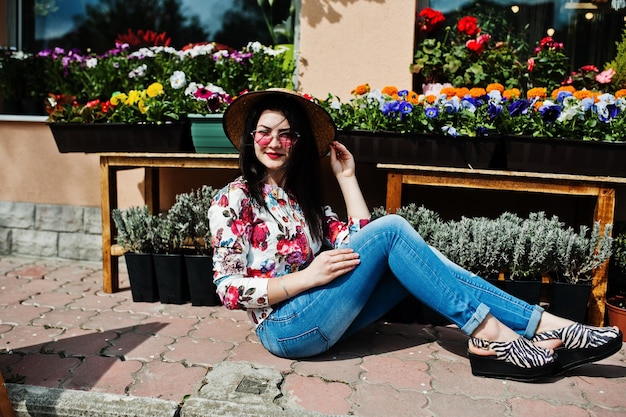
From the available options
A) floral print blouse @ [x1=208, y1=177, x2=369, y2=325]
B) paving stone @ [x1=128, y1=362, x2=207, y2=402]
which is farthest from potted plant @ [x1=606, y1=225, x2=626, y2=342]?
paving stone @ [x1=128, y1=362, x2=207, y2=402]

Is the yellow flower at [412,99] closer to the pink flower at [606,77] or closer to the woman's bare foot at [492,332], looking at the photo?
the pink flower at [606,77]

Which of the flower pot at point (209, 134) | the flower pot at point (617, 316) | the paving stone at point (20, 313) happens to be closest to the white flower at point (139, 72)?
the flower pot at point (209, 134)

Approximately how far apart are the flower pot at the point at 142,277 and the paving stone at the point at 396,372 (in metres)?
1.62

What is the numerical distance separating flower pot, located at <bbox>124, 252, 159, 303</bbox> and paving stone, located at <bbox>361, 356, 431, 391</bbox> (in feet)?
5.33

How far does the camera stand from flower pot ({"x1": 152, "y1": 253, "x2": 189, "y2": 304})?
371cm

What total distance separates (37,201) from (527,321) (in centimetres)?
423

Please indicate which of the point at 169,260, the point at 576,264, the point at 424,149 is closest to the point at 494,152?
the point at 424,149

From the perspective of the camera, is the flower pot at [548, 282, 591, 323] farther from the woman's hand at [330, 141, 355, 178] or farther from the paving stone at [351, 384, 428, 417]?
the woman's hand at [330, 141, 355, 178]

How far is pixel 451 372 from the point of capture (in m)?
2.77

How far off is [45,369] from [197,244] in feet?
4.06

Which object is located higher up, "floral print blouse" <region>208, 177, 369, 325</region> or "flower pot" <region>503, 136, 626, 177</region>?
A: "flower pot" <region>503, 136, 626, 177</region>

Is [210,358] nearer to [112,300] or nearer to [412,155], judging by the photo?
[112,300]

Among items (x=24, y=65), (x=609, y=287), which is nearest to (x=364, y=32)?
(x=609, y=287)

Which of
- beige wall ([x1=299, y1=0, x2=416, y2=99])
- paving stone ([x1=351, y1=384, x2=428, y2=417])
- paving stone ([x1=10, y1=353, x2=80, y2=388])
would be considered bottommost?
paving stone ([x1=10, y1=353, x2=80, y2=388])
